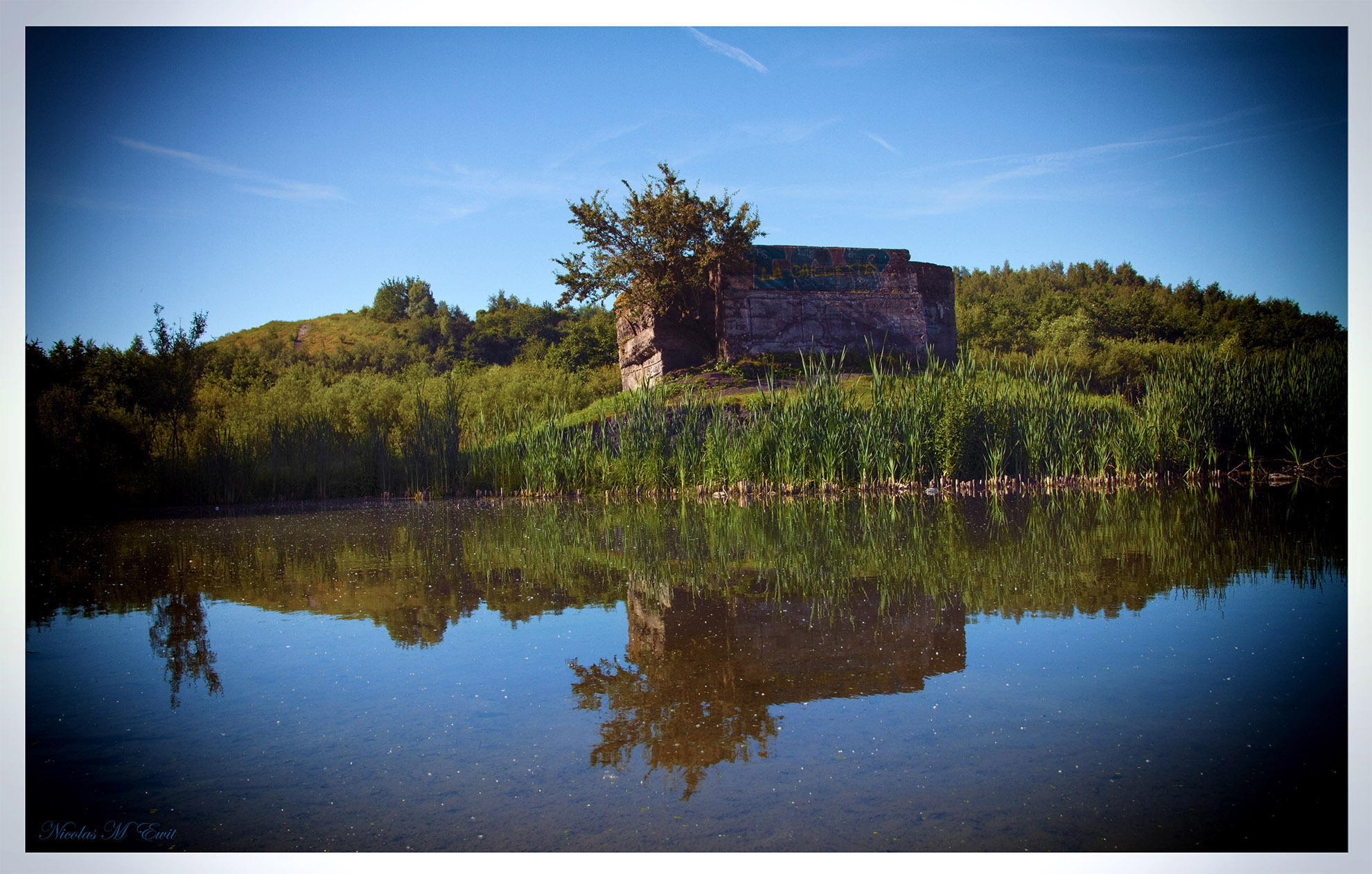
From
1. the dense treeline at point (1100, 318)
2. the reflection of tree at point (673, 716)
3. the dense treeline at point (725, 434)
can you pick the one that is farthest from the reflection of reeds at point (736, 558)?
the dense treeline at point (1100, 318)

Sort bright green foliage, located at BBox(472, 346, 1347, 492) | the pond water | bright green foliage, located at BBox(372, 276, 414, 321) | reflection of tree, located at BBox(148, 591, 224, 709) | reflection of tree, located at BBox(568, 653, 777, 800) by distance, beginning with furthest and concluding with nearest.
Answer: bright green foliage, located at BBox(372, 276, 414, 321), bright green foliage, located at BBox(472, 346, 1347, 492), reflection of tree, located at BBox(148, 591, 224, 709), reflection of tree, located at BBox(568, 653, 777, 800), the pond water

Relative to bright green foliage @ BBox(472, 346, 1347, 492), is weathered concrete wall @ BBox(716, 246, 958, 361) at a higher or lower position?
higher

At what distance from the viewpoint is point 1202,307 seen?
22.6m

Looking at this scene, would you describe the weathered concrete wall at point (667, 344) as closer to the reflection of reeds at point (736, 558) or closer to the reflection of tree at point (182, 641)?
the reflection of reeds at point (736, 558)

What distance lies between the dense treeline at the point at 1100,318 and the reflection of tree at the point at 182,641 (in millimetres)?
11689

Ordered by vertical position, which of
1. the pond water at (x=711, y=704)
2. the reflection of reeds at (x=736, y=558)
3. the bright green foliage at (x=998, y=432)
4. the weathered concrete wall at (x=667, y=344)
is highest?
the weathered concrete wall at (x=667, y=344)

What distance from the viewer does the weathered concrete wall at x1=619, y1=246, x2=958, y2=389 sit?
18.1m

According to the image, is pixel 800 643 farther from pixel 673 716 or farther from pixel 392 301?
pixel 392 301

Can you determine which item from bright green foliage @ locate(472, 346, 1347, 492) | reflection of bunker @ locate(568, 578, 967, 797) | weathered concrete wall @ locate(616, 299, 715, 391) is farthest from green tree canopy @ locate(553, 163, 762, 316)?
reflection of bunker @ locate(568, 578, 967, 797)

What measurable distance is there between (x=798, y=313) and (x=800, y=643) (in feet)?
52.3

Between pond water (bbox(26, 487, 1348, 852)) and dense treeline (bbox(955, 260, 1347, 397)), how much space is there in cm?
963

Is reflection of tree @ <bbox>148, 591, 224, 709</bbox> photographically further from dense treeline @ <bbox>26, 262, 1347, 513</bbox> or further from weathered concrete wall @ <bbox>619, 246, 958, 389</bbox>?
weathered concrete wall @ <bbox>619, 246, 958, 389</bbox>

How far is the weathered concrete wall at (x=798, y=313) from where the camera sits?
18.1 m

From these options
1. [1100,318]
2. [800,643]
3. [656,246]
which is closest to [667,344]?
[656,246]
